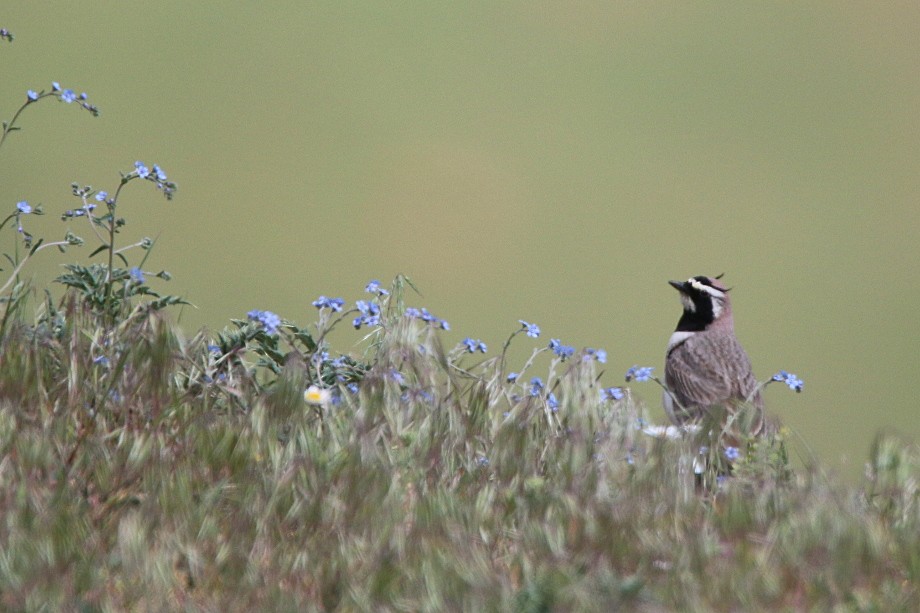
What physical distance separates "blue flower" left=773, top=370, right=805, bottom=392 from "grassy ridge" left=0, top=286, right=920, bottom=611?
709mm

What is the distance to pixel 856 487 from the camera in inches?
204

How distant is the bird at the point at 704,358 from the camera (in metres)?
7.28

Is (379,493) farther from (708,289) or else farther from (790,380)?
(708,289)

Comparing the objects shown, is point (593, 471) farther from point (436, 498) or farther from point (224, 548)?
point (224, 548)

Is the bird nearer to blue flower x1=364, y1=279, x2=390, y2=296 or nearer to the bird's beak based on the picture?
the bird's beak

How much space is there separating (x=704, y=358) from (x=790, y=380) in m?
1.26

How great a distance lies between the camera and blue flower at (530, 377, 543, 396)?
6051mm

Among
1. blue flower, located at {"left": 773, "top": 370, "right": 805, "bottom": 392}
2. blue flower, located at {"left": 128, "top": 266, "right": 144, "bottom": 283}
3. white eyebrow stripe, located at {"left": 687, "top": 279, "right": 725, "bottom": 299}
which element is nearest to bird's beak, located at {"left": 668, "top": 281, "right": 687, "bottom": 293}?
white eyebrow stripe, located at {"left": 687, "top": 279, "right": 725, "bottom": 299}

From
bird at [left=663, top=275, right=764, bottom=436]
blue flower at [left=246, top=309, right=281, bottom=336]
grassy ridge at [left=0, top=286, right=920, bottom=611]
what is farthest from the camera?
bird at [left=663, top=275, right=764, bottom=436]

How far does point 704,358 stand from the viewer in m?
7.61

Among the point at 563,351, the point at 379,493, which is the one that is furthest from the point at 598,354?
the point at 379,493

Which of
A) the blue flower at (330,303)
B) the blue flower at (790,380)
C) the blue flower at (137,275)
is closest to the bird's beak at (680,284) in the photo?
the blue flower at (790,380)

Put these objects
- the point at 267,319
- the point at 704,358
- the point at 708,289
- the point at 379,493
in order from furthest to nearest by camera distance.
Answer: the point at 708,289 < the point at 704,358 < the point at 267,319 < the point at 379,493

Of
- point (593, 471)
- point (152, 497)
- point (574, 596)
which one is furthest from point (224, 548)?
point (593, 471)
